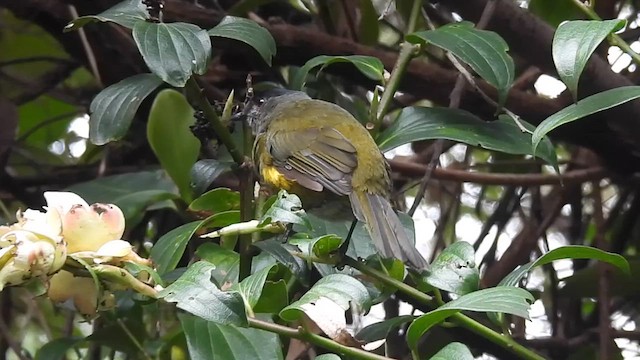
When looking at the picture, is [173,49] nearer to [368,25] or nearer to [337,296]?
[337,296]

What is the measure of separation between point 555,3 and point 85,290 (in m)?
1.29

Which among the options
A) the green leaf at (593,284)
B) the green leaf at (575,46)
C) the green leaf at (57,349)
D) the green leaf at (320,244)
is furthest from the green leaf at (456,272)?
the green leaf at (593,284)

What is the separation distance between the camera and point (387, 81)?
133 centimetres

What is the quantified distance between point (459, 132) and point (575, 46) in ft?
0.95

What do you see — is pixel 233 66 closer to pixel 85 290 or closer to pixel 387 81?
pixel 387 81

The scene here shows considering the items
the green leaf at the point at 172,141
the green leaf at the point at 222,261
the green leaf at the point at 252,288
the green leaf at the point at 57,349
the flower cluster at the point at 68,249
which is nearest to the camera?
the flower cluster at the point at 68,249

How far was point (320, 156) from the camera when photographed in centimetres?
144

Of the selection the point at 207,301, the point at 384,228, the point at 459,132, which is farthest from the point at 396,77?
the point at 207,301

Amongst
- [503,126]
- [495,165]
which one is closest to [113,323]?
[503,126]

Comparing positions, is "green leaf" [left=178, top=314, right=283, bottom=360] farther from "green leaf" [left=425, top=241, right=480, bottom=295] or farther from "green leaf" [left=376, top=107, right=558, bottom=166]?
"green leaf" [left=376, top=107, right=558, bottom=166]

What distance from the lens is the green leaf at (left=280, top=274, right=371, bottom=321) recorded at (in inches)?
32.5

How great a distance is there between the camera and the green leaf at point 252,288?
843 millimetres

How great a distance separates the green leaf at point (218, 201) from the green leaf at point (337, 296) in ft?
1.01

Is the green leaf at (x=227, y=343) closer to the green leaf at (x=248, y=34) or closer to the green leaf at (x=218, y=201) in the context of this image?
the green leaf at (x=218, y=201)
